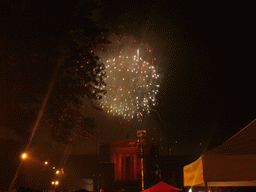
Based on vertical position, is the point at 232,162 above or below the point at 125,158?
below

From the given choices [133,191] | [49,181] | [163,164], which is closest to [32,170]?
[49,181]

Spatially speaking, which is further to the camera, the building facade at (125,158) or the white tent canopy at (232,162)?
the building facade at (125,158)

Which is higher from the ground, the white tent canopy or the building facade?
the building facade

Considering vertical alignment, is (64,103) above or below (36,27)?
below

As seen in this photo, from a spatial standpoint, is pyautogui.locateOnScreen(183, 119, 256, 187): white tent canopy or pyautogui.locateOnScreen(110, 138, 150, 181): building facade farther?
pyautogui.locateOnScreen(110, 138, 150, 181): building facade

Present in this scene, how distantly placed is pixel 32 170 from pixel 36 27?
27.4m

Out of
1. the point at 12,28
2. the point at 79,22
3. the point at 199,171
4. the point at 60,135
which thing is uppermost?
the point at 79,22

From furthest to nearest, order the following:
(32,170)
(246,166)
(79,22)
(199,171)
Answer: (32,170)
(79,22)
(199,171)
(246,166)

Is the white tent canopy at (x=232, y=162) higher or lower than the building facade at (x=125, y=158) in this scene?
lower

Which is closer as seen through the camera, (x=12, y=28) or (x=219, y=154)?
(x=219, y=154)

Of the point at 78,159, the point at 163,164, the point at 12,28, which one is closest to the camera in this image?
the point at 12,28

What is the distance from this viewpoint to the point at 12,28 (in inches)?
377

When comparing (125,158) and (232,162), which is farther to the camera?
(125,158)

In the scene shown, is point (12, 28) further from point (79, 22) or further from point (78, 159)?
point (78, 159)
